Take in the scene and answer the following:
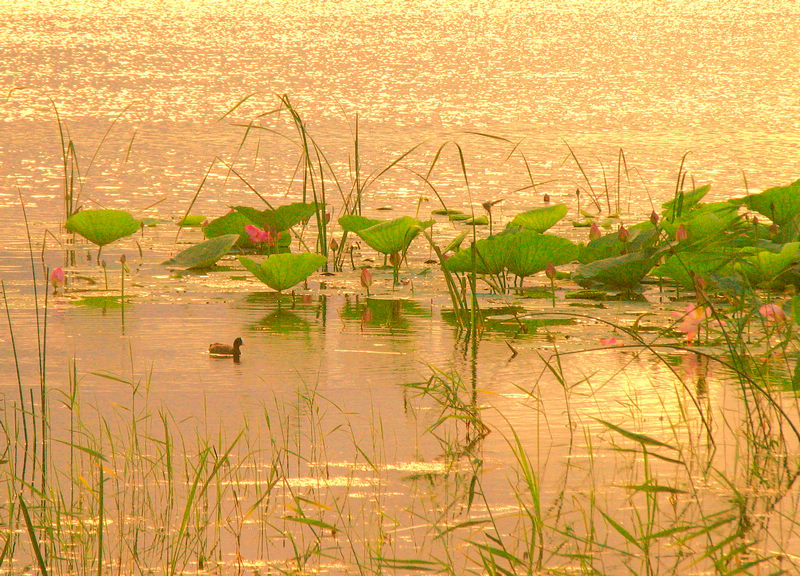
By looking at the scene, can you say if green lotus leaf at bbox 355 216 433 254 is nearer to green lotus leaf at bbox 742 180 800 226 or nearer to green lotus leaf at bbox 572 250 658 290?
green lotus leaf at bbox 572 250 658 290

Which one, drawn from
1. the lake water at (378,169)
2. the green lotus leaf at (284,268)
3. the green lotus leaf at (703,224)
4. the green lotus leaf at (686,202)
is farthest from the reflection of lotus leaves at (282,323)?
the green lotus leaf at (686,202)

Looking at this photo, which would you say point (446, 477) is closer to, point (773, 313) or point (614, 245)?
point (773, 313)

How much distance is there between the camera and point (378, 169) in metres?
5.40

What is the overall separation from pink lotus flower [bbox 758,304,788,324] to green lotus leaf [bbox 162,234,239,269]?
164 cm

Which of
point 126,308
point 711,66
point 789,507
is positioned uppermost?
point 711,66

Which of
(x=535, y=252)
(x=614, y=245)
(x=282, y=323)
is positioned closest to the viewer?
(x=282, y=323)

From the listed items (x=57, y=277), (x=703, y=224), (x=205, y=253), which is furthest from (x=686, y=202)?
(x=57, y=277)

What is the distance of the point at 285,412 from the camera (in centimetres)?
220

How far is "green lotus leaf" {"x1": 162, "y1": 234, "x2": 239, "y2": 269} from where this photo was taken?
11.9 ft

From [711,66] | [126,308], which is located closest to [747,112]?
[711,66]

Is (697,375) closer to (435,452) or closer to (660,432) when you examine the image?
(660,432)

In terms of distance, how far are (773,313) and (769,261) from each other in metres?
0.64

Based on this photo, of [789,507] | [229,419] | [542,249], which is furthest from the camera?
[542,249]

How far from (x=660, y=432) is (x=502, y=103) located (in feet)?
18.2
